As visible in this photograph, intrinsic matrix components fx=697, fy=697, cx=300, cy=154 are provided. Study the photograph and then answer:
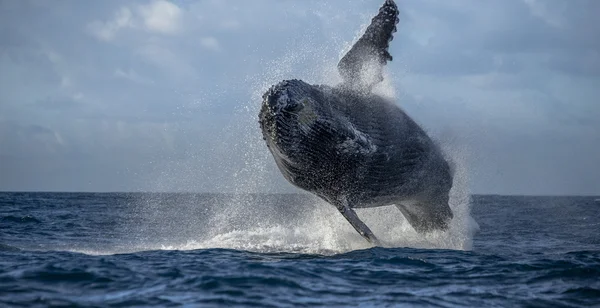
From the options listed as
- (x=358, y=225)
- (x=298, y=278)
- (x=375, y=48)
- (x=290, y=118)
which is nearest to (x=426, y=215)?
(x=358, y=225)

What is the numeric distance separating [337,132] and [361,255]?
8.42ft

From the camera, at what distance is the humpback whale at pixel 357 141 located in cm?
1066

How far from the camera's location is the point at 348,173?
1206 centimetres

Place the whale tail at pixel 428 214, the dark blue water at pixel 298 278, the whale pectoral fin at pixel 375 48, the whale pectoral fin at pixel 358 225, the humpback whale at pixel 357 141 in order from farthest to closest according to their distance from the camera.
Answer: the whale tail at pixel 428 214 → the whale pectoral fin at pixel 375 48 → the whale pectoral fin at pixel 358 225 → the humpback whale at pixel 357 141 → the dark blue water at pixel 298 278

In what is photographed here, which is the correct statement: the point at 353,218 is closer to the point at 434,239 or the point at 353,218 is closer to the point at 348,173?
the point at 348,173

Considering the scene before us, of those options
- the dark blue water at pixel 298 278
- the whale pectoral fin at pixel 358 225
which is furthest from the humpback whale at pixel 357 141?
the dark blue water at pixel 298 278

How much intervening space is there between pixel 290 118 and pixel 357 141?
5.29 ft

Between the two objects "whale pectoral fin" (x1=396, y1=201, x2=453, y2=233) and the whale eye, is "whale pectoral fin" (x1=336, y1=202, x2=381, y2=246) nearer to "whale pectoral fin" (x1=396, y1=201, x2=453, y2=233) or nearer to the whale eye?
the whale eye

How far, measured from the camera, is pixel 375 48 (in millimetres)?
13508

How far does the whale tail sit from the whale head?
4618 mm

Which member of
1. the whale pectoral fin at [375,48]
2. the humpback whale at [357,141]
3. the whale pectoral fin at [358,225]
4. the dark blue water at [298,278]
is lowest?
the dark blue water at [298,278]

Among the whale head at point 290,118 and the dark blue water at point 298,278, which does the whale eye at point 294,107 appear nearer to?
the whale head at point 290,118

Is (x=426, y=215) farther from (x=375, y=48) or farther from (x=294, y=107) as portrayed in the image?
(x=294, y=107)

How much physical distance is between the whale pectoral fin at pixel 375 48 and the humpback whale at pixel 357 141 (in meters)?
0.02
